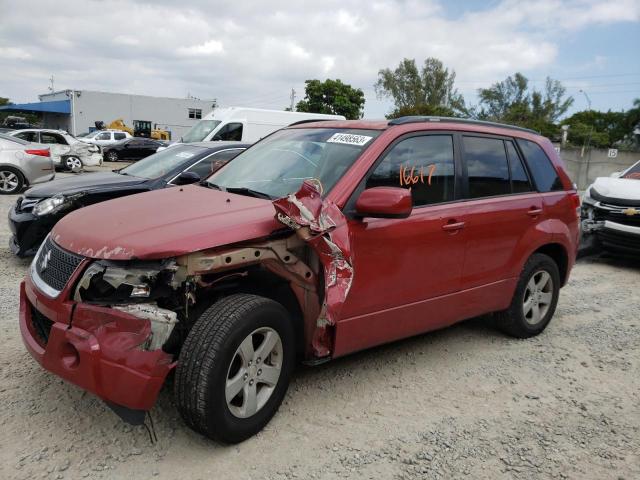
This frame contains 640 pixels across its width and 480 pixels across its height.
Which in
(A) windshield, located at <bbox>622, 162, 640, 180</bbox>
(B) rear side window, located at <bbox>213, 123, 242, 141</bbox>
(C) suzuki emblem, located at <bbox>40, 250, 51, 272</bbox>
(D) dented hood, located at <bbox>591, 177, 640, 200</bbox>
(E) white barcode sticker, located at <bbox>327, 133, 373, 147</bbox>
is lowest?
(C) suzuki emblem, located at <bbox>40, 250, 51, 272</bbox>

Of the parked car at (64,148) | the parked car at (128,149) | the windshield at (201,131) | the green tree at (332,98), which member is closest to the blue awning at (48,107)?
the green tree at (332,98)

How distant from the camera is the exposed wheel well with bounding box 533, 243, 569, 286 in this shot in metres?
4.86

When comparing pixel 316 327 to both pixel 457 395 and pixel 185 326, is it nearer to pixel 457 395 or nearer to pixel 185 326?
pixel 185 326

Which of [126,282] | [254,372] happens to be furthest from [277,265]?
[126,282]

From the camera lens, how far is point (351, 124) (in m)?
4.01

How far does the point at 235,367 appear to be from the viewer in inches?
113

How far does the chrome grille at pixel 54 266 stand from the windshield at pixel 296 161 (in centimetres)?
123

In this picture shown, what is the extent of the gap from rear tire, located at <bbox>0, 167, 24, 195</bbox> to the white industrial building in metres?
41.1

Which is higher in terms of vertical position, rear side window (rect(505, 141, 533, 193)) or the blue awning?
the blue awning

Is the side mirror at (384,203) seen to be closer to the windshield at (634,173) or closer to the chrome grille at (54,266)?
the chrome grille at (54,266)

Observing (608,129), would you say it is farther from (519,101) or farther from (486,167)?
(486,167)

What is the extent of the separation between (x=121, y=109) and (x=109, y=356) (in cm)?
5319

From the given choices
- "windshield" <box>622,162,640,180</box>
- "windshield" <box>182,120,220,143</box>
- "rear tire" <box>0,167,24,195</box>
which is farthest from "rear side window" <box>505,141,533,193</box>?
"windshield" <box>182,120,220,143</box>

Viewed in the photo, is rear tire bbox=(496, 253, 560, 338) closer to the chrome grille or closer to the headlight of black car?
the headlight of black car
